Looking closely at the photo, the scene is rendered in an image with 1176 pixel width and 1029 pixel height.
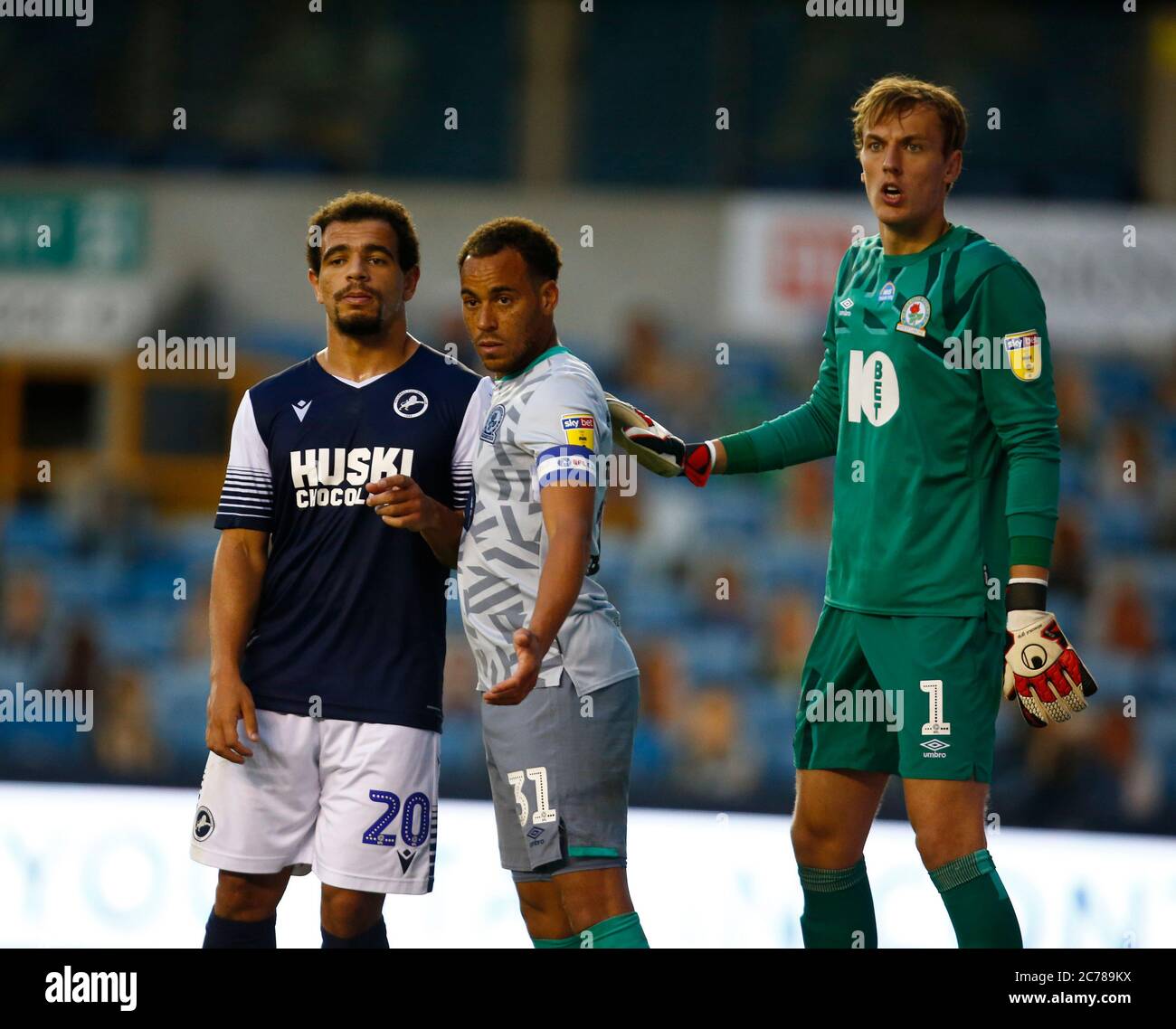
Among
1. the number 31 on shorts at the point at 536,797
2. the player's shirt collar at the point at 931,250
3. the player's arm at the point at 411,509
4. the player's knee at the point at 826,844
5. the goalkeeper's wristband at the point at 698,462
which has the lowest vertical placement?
the player's knee at the point at 826,844

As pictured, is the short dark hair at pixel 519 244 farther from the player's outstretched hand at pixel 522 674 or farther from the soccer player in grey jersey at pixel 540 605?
the player's outstretched hand at pixel 522 674

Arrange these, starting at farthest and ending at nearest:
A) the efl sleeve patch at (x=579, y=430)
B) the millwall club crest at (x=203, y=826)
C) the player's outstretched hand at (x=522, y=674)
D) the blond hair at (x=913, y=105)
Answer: the millwall club crest at (x=203, y=826), the blond hair at (x=913, y=105), the efl sleeve patch at (x=579, y=430), the player's outstretched hand at (x=522, y=674)

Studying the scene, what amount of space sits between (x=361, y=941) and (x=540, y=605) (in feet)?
2.62

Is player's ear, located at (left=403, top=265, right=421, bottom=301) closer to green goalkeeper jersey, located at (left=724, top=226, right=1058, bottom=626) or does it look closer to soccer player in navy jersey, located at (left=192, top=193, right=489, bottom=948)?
soccer player in navy jersey, located at (left=192, top=193, right=489, bottom=948)

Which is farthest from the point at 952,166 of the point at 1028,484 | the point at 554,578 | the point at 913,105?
the point at 554,578

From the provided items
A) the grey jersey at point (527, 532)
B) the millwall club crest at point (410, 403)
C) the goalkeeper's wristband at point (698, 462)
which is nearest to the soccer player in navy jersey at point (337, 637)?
the millwall club crest at point (410, 403)

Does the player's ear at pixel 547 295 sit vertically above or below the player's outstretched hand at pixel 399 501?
above

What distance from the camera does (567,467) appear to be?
2.95 m

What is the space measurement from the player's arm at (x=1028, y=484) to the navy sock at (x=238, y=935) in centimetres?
147

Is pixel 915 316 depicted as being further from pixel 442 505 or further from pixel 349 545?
pixel 349 545

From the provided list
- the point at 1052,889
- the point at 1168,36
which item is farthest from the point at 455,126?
the point at 1052,889

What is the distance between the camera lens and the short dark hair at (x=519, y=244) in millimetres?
3092

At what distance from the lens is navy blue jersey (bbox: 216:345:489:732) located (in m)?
3.21
